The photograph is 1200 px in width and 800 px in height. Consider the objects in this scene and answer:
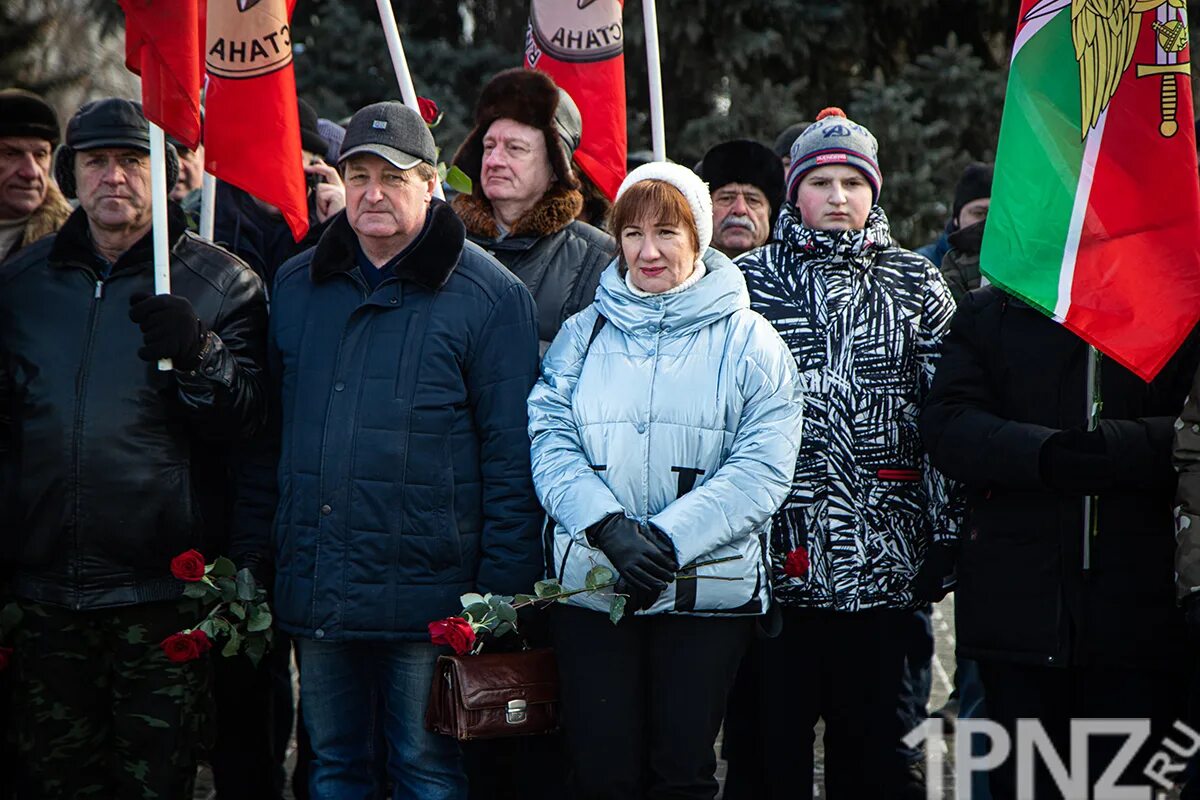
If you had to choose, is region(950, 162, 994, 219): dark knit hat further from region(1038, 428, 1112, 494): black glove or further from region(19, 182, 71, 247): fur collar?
region(19, 182, 71, 247): fur collar

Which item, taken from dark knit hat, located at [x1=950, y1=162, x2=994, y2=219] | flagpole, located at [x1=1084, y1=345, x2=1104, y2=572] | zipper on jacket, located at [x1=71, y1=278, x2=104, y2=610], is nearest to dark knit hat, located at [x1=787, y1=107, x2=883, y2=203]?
flagpole, located at [x1=1084, y1=345, x2=1104, y2=572]

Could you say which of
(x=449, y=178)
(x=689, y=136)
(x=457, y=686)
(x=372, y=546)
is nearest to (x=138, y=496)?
(x=372, y=546)

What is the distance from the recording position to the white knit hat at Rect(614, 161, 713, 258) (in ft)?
14.6

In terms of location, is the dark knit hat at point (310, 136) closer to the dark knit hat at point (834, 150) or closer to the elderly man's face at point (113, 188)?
the elderly man's face at point (113, 188)

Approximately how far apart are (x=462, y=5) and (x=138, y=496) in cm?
676

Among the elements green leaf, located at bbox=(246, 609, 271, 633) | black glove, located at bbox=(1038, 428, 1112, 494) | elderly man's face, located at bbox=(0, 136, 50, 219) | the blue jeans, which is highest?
elderly man's face, located at bbox=(0, 136, 50, 219)

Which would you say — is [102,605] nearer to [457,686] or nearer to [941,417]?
[457,686]

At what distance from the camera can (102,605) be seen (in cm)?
461

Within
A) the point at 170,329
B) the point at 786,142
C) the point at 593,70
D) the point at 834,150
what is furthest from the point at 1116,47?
the point at 170,329

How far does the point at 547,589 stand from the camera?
4.29 meters

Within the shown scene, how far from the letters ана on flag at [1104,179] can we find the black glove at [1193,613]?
0.65 m

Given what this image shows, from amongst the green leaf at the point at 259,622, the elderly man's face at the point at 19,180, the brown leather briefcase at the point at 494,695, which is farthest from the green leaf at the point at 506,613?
the elderly man's face at the point at 19,180

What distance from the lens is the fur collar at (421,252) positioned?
4.50 meters

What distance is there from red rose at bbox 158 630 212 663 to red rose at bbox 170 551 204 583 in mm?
160
